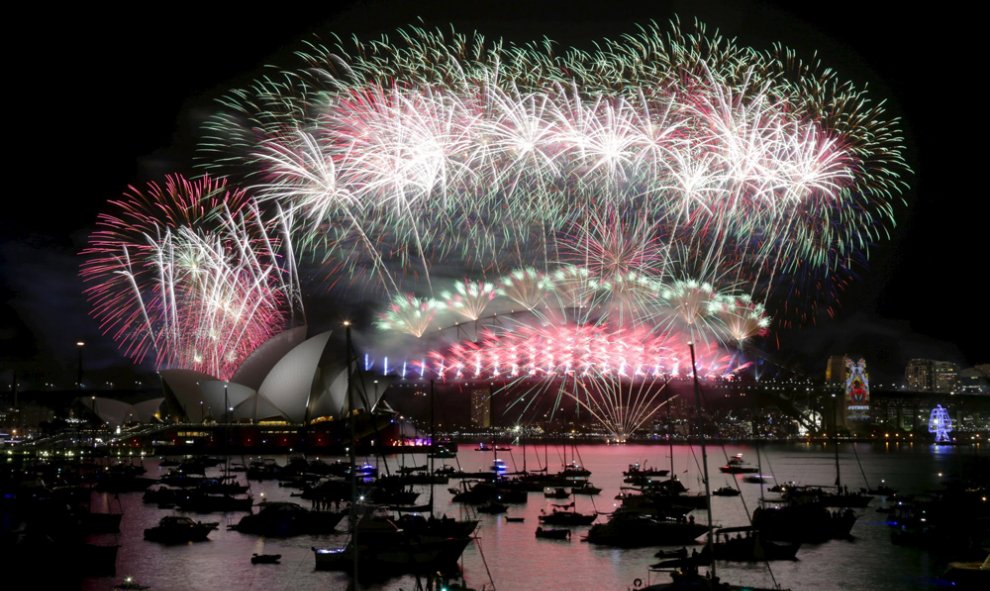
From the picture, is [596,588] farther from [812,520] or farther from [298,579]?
[812,520]

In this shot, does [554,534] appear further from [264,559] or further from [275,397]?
[275,397]

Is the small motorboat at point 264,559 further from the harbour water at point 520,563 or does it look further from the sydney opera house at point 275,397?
the sydney opera house at point 275,397

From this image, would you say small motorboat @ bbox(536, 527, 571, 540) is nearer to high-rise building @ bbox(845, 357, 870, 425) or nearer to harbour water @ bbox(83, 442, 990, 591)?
harbour water @ bbox(83, 442, 990, 591)

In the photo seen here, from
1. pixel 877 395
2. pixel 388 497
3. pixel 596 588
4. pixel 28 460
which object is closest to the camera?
pixel 596 588

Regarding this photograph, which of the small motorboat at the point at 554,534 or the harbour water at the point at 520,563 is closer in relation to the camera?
the harbour water at the point at 520,563

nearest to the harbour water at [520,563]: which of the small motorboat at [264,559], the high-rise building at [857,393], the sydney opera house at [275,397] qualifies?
the small motorboat at [264,559]

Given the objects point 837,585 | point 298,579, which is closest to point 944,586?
point 837,585

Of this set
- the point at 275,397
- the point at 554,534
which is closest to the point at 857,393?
the point at 275,397

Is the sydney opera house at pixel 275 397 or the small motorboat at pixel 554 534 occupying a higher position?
the sydney opera house at pixel 275 397
